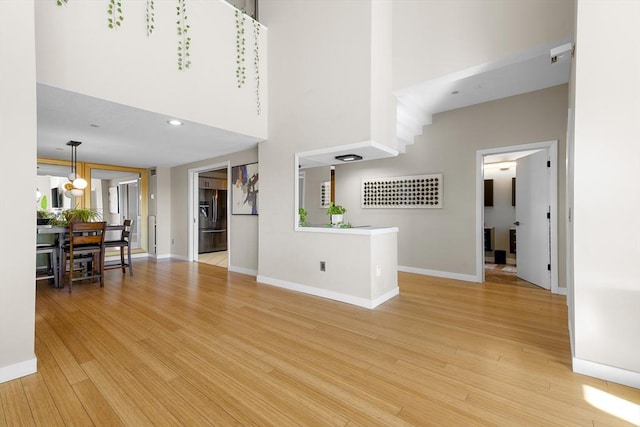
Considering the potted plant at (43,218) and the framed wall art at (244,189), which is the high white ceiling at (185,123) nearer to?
the framed wall art at (244,189)

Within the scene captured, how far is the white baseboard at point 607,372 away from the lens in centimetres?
171

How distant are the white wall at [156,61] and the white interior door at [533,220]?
398 centimetres

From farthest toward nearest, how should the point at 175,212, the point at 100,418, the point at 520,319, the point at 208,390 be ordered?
the point at 175,212, the point at 520,319, the point at 208,390, the point at 100,418

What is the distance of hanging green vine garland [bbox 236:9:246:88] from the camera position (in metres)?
3.70

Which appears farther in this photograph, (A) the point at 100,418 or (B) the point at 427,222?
(B) the point at 427,222

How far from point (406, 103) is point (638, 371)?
3.57m

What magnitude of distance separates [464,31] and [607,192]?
7.53 ft

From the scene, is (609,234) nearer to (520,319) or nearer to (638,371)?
(638,371)

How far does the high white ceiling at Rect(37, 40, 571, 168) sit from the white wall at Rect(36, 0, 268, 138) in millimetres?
147

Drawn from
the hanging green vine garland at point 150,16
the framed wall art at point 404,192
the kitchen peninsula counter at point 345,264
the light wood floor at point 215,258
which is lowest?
the light wood floor at point 215,258

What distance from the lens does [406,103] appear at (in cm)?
408

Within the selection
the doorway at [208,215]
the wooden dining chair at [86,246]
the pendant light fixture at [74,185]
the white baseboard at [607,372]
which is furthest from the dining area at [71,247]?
the white baseboard at [607,372]

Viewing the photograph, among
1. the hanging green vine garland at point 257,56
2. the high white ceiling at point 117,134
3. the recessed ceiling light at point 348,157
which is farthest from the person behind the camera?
the hanging green vine garland at point 257,56

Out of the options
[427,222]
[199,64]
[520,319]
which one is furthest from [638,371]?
[199,64]
